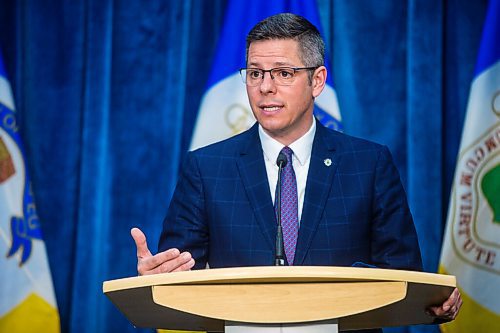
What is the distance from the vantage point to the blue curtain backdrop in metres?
3.71

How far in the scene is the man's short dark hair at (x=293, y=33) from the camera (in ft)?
7.88

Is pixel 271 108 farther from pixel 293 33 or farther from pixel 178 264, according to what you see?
pixel 178 264

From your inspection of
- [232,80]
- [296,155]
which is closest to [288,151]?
[296,155]

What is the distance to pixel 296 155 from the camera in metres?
2.40

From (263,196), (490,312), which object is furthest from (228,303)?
(490,312)

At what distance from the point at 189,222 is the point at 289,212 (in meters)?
0.29

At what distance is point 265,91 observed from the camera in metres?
2.32

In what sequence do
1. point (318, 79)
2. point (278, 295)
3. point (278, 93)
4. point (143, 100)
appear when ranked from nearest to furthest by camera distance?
point (278, 295), point (278, 93), point (318, 79), point (143, 100)

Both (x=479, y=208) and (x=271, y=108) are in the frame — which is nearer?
(x=271, y=108)

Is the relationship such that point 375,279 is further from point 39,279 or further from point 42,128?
point 42,128

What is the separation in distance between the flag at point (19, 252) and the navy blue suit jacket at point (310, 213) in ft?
4.92

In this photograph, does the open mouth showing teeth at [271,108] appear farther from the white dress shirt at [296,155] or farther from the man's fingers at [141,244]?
the man's fingers at [141,244]

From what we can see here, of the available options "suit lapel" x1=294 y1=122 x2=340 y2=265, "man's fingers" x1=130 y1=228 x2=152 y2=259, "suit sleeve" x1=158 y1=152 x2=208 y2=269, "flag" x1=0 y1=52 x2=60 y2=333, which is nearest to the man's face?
"suit lapel" x1=294 y1=122 x2=340 y2=265

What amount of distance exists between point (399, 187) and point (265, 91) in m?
0.48
